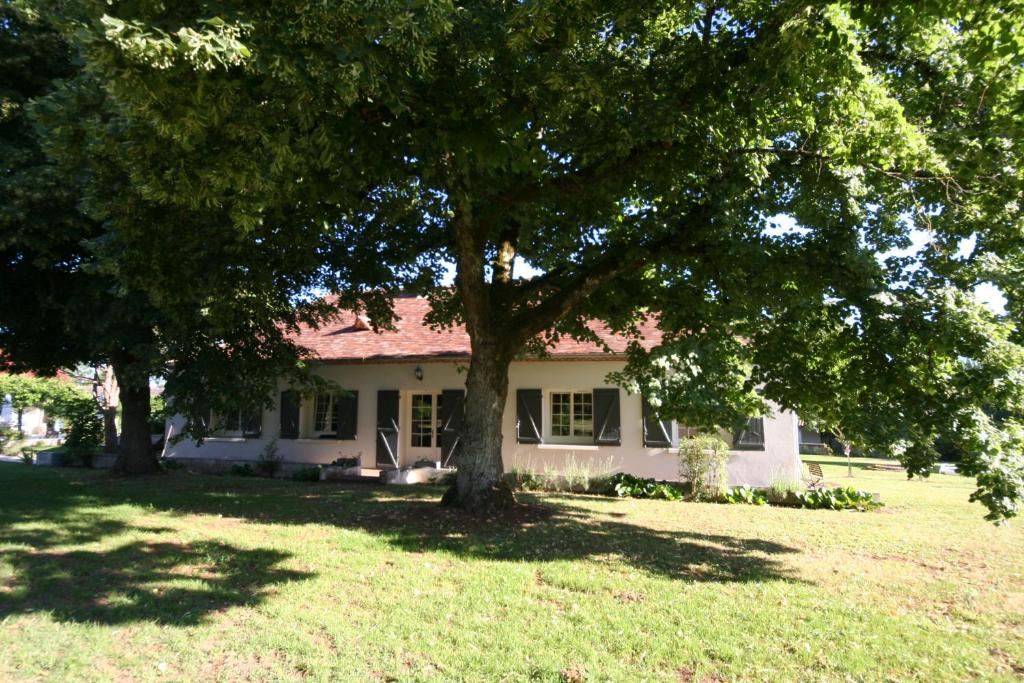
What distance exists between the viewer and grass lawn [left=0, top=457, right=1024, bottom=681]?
13.8ft

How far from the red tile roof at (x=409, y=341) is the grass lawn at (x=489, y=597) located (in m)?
5.51

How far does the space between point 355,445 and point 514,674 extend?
13.7 meters

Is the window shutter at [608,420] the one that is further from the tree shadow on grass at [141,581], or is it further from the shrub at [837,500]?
the tree shadow on grass at [141,581]

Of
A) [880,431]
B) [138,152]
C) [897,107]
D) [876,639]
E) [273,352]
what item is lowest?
[876,639]

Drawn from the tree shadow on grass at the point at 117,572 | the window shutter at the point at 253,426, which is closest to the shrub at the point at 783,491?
the tree shadow on grass at the point at 117,572

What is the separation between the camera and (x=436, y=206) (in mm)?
9727

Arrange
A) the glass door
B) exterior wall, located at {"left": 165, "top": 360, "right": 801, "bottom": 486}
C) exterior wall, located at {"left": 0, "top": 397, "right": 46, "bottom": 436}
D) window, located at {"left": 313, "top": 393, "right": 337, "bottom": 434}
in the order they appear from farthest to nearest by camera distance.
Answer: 1. exterior wall, located at {"left": 0, "top": 397, "right": 46, "bottom": 436}
2. window, located at {"left": 313, "top": 393, "right": 337, "bottom": 434}
3. the glass door
4. exterior wall, located at {"left": 165, "top": 360, "right": 801, "bottom": 486}

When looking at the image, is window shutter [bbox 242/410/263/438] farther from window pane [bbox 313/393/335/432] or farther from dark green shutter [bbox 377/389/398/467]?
dark green shutter [bbox 377/389/398/467]

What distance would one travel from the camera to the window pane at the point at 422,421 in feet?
55.3

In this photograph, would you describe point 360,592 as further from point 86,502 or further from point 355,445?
point 355,445

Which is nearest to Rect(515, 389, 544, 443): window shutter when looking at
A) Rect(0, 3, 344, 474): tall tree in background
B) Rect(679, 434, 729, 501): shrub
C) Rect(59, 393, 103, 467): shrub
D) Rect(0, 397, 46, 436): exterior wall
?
Rect(679, 434, 729, 501): shrub

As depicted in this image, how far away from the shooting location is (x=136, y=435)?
48.6 ft

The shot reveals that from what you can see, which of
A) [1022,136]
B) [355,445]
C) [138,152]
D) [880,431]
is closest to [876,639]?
[880,431]

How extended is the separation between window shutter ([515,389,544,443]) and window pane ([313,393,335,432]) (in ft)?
19.4
